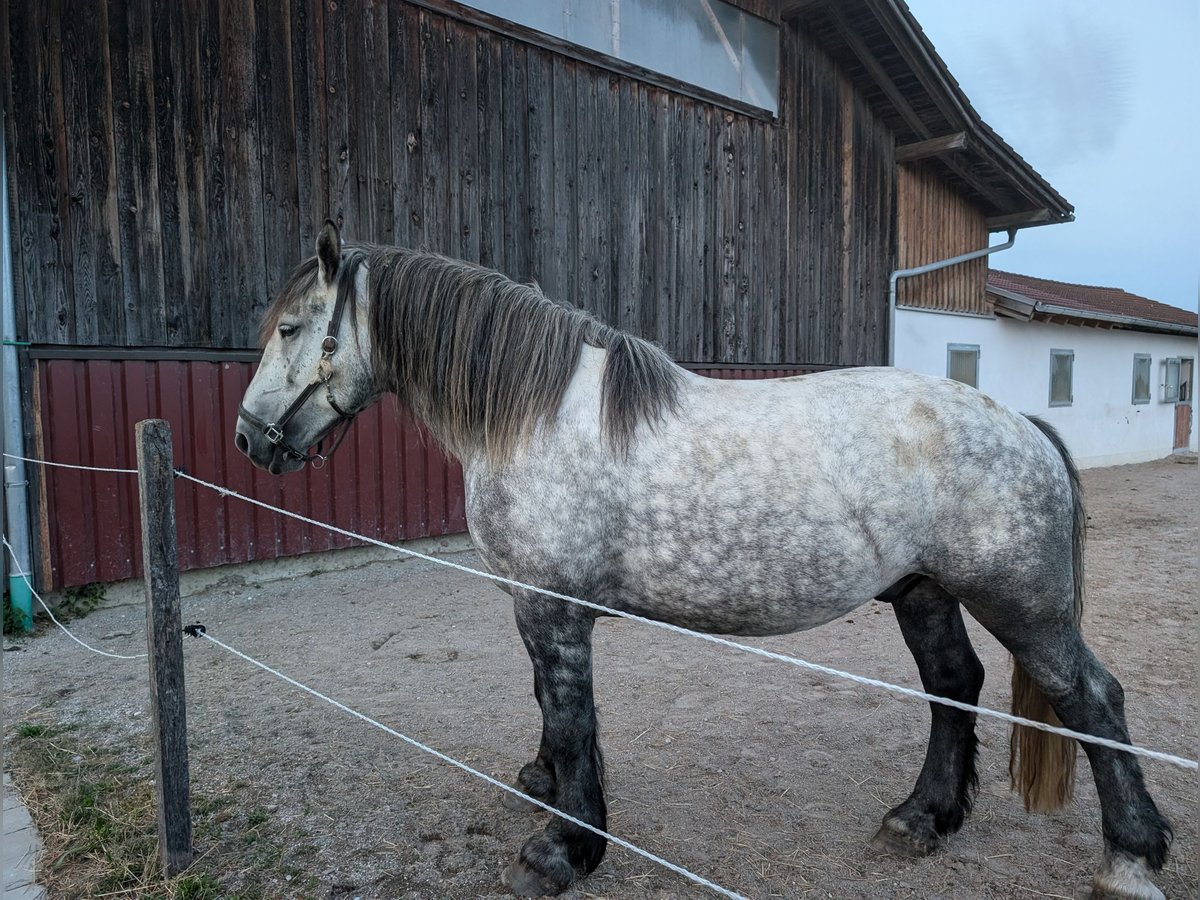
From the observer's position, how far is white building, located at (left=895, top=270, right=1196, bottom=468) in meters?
11.9

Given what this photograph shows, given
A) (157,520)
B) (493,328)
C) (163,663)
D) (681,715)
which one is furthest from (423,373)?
(681,715)

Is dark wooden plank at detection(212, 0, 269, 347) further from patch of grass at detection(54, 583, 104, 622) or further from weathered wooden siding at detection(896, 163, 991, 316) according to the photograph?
weathered wooden siding at detection(896, 163, 991, 316)

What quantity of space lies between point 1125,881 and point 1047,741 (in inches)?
15.6

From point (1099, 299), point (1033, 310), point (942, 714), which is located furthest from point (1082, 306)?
point (942, 714)

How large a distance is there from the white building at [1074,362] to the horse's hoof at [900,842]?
30.9ft

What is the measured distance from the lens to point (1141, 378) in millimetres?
15953

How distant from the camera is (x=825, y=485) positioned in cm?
214

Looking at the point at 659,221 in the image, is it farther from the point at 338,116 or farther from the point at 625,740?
the point at 625,740

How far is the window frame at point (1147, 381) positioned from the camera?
616 inches

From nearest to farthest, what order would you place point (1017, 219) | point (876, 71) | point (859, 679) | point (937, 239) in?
1. point (859, 679)
2. point (876, 71)
3. point (937, 239)
4. point (1017, 219)

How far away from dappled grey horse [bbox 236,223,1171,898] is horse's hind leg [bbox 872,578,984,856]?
0.15 ft

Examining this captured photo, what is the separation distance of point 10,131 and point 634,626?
5.04 meters

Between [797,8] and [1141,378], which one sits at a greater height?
[797,8]

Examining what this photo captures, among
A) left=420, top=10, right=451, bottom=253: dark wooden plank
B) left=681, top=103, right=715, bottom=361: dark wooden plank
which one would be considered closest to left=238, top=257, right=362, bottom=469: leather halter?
left=420, top=10, right=451, bottom=253: dark wooden plank
